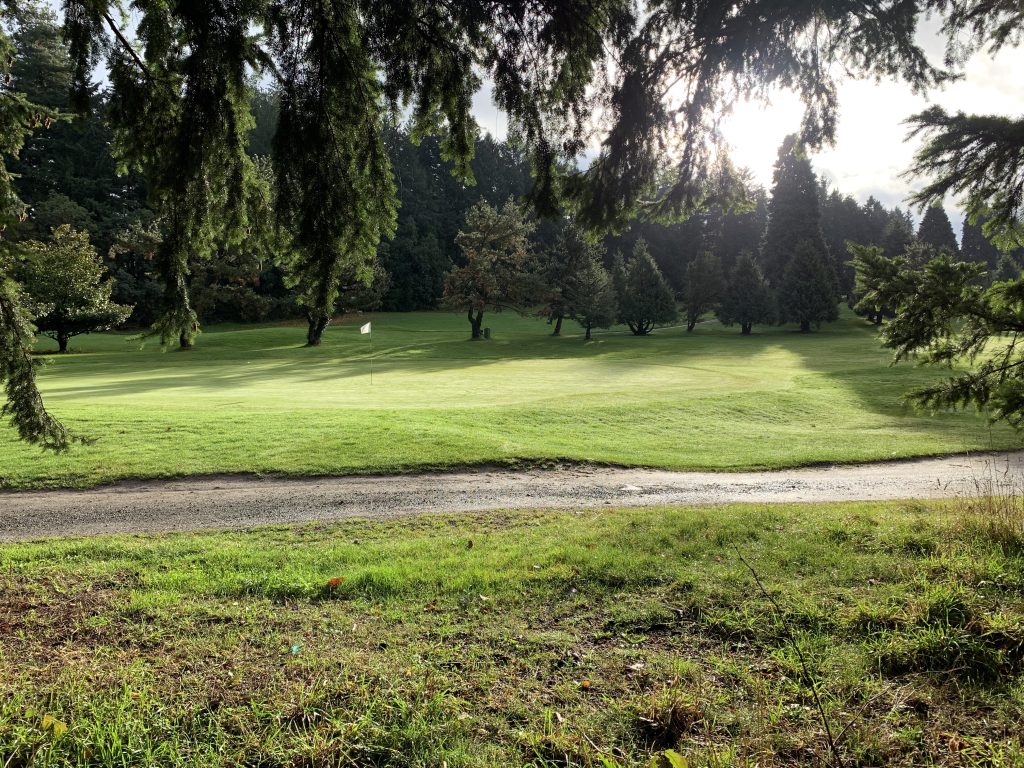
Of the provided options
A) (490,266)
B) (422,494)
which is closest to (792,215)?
(490,266)

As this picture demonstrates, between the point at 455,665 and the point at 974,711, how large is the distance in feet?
9.23

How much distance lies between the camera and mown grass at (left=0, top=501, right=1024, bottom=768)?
2.91 meters

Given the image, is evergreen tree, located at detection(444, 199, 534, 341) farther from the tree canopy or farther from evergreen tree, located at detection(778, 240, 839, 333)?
the tree canopy

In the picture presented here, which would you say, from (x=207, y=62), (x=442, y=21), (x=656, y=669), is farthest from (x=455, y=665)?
(x=442, y=21)

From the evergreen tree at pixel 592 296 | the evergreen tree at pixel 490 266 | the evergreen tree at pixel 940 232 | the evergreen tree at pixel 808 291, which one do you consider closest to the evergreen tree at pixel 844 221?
the evergreen tree at pixel 940 232

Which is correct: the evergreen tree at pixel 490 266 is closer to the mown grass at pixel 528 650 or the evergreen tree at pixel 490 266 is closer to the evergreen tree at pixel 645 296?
the evergreen tree at pixel 645 296

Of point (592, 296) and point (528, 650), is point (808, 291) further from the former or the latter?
point (528, 650)

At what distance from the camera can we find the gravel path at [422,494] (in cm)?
788

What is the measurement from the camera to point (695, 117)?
20.0ft

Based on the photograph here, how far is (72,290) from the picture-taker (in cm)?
3156

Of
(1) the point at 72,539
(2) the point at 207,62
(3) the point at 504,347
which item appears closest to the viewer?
(2) the point at 207,62

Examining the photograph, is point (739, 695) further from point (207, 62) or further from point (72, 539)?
point (72, 539)

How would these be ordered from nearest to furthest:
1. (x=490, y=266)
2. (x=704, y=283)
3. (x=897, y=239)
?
(x=490, y=266)
(x=704, y=283)
(x=897, y=239)

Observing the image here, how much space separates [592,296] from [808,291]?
60.3 ft
